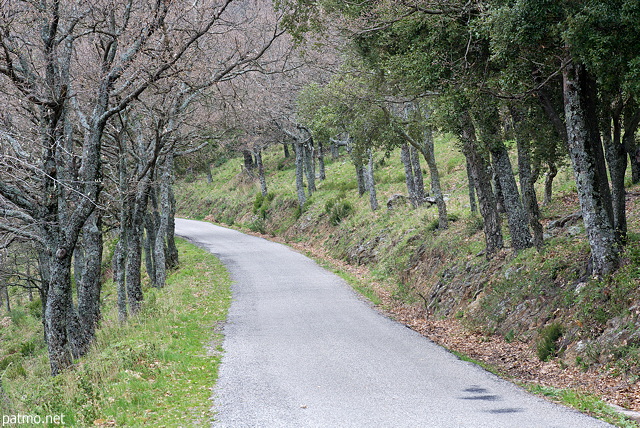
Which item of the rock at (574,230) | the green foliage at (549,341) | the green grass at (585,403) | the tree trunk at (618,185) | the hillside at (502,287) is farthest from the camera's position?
the rock at (574,230)

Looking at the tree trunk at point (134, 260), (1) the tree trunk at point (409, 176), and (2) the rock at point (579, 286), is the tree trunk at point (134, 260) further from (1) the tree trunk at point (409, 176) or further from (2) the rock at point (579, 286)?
(2) the rock at point (579, 286)

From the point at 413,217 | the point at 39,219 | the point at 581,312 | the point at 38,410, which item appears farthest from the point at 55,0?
the point at 413,217

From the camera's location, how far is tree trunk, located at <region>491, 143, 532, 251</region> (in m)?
14.3

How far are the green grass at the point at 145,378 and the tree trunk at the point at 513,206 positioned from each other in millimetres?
8036

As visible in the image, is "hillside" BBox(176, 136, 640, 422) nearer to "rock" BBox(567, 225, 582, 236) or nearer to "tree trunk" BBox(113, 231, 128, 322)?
"rock" BBox(567, 225, 582, 236)

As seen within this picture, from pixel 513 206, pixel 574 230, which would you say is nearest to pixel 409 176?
pixel 513 206

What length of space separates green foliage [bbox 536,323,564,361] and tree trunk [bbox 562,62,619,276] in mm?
1311

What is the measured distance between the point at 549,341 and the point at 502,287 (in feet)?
10.00

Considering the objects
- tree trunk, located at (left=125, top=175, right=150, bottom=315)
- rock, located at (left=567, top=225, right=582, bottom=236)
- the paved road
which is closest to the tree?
the paved road

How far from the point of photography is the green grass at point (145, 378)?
772 centimetres

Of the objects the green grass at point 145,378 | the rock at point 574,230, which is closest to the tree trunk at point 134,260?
the green grass at point 145,378

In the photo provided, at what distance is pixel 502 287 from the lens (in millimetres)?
13219

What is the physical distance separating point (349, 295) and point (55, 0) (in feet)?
38.5

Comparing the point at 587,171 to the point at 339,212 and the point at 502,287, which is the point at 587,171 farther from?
the point at 339,212
